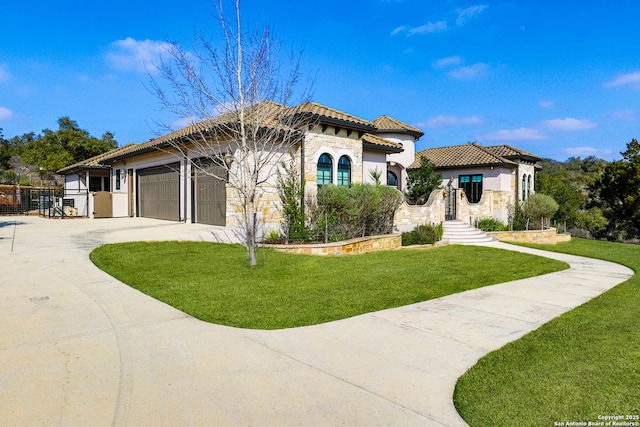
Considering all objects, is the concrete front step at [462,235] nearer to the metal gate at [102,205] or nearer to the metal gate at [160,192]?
the metal gate at [160,192]

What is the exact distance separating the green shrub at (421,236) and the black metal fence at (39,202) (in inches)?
720

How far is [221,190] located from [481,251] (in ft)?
33.6

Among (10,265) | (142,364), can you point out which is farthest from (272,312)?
(10,265)

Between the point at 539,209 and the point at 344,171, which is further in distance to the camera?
the point at 539,209

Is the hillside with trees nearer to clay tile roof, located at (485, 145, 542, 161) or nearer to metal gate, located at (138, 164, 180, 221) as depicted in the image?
clay tile roof, located at (485, 145, 542, 161)

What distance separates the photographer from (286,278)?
339 inches

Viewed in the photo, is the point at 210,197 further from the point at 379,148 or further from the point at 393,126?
the point at 393,126

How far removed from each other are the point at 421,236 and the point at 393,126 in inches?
464

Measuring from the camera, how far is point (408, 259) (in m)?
12.2

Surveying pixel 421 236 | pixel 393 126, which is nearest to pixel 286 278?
pixel 421 236

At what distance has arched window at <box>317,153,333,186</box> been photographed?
625 inches

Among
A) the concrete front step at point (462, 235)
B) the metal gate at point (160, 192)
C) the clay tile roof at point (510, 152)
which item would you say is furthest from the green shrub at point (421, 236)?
the clay tile roof at point (510, 152)

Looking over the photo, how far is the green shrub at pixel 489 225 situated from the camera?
24.1 metres

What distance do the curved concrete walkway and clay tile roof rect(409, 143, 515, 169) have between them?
68.3ft
